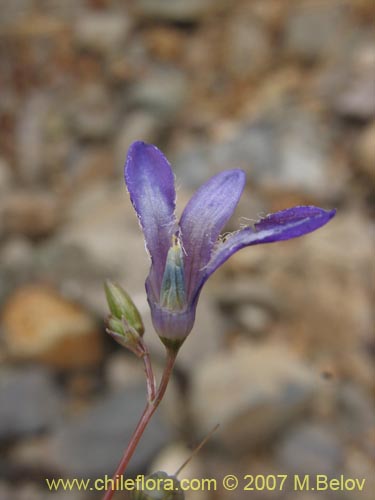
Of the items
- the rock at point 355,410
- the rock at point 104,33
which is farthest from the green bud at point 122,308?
the rock at point 104,33

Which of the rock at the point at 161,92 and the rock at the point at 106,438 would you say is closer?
the rock at the point at 106,438

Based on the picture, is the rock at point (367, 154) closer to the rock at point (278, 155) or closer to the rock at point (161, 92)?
the rock at point (278, 155)

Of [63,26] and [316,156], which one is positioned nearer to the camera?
[316,156]

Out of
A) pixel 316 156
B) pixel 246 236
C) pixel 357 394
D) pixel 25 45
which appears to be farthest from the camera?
pixel 25 45

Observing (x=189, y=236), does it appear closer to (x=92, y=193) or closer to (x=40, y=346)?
(x=40, y=346)

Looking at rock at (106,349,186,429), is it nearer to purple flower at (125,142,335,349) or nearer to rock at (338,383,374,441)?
rock at (338,383,374,441)

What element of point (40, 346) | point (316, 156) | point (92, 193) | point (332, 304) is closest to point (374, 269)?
point (332, 304)

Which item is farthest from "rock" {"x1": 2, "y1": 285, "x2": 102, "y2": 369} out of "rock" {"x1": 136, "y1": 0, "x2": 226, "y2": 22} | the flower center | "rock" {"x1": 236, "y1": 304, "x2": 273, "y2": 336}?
"rock" {"x1": 136, "y1": 0, "x2": 226, "y2": 22}
